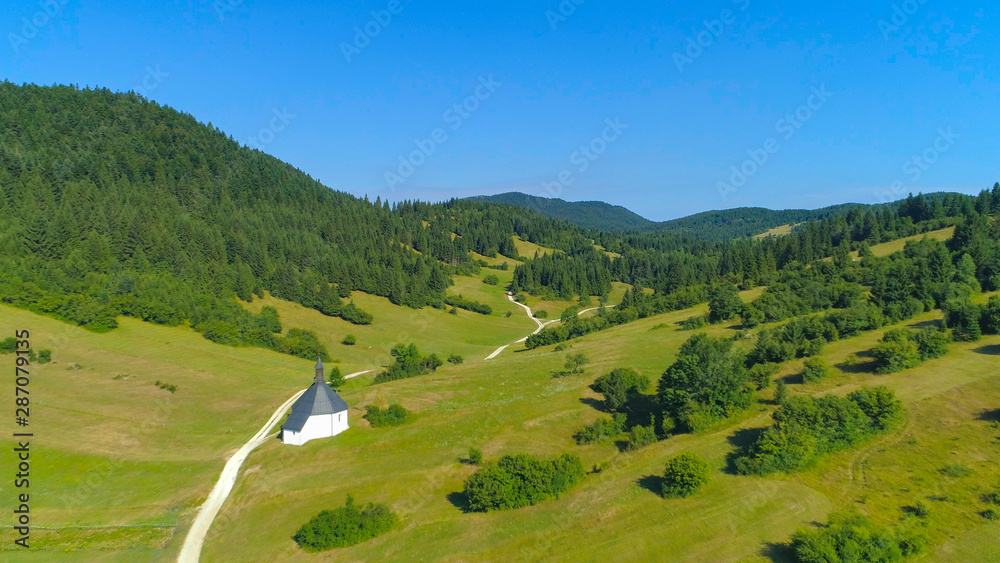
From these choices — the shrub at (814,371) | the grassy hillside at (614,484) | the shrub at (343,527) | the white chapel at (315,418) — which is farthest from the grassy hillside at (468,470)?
the white chapel at (315,418)

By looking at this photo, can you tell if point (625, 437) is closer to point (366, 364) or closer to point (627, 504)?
point (627, 504)

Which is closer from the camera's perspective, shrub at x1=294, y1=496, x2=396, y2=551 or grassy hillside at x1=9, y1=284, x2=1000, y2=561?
grassy hillside at x1=9, y1=284, x2=1000, y2=561

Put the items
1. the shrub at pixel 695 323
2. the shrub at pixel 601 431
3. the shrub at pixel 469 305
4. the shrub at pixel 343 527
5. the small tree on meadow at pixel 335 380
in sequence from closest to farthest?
the shrub at pixel 343 527 < the shrub at pixel 601 431 < the small tree on meadow at pixel 335 380 < the shrub at pixel 695 323 < the shrub at pixel 469 305

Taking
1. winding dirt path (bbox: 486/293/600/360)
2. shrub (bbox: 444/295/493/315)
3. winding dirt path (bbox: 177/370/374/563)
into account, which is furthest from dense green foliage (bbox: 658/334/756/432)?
shrub (bbox: 444/295/493/315)

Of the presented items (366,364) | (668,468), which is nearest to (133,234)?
(366,364)

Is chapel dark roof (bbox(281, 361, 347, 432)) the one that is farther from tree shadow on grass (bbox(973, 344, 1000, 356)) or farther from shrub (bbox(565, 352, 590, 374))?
tree shadow on grass (bbox(973, 344, 1000, 356))

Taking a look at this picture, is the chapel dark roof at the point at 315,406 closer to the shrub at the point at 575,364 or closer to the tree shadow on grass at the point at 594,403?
the tree shadow on grass at the point at 594,403

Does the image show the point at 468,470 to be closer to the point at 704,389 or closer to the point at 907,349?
the point at 704,389

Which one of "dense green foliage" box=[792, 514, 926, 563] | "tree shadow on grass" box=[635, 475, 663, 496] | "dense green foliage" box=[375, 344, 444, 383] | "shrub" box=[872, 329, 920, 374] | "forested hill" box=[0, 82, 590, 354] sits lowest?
"dense green foliage" box=[792, 514, 926, 563]
